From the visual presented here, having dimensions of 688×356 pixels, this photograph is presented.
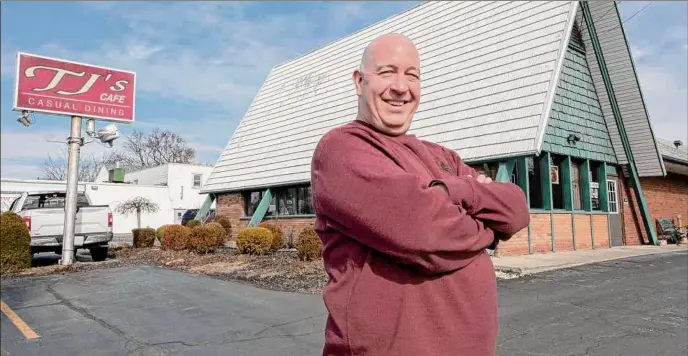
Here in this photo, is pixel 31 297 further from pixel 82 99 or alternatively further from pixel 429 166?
pixel 429 166

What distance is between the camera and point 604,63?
1505cm

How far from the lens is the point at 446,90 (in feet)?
47.5

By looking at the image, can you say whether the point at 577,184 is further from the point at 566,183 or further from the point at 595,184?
Result: the point at 595,184

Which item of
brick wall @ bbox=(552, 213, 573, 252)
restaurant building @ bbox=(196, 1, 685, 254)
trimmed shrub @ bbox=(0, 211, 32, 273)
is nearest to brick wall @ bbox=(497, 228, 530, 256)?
restaurant building @ bbox=(196, 1, 685, 254)

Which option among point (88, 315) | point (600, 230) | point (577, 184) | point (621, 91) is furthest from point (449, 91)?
point (88, 315)

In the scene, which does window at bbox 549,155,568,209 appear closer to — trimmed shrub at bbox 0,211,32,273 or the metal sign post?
the metal sign post

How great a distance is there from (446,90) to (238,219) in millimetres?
10705

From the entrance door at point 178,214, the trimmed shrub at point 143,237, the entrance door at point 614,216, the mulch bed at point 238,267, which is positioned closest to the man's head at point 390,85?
the mulch bed at point 238,267

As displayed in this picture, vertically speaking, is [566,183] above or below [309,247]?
above

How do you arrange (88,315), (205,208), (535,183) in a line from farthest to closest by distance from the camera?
(205,208) < (535,183) < (88,315)

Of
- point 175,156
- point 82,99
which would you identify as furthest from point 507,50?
point 175,156

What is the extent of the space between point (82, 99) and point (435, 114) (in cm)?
1025

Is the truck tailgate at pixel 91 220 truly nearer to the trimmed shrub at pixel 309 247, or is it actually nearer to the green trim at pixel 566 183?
the trimmed shrub at pixel 309 247

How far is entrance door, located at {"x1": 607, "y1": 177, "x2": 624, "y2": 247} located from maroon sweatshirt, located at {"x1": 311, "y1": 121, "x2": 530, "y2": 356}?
1594cm
